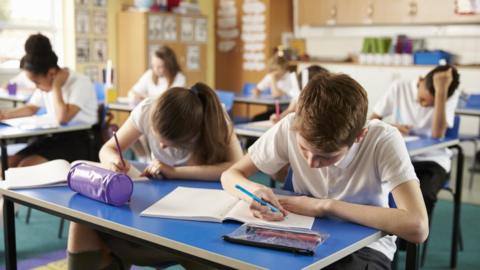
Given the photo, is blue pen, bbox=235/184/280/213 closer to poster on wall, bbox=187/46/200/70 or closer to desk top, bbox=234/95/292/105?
desk top, bbox=234/95/292/105

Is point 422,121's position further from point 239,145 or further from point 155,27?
point 155,27

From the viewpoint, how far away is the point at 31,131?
310 centimetres

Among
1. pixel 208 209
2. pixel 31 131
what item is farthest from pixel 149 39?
pixel 208 209

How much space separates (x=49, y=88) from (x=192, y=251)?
2440 millimetres

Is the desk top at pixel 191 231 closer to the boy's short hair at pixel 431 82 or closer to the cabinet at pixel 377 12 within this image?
the boy's short hair at pixel 431 82

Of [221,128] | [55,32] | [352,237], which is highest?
[55,32]

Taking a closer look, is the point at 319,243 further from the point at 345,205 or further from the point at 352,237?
the point at 345,205

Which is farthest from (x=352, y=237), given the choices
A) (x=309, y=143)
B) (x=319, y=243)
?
(x=309, y=143)

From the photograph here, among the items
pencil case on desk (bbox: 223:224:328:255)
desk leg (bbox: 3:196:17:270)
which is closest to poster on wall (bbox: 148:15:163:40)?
desk leg (bbox: 3:196:17:270)

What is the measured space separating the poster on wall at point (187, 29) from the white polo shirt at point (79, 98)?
3.71m

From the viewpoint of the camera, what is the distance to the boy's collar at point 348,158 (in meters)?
1.63

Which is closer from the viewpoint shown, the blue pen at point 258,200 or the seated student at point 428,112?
the blue pen at point 258,200

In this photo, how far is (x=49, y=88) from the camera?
3.45 metres

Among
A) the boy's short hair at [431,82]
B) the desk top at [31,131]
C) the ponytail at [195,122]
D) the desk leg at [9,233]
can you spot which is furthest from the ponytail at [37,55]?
the boy's short hair at [431,82]
